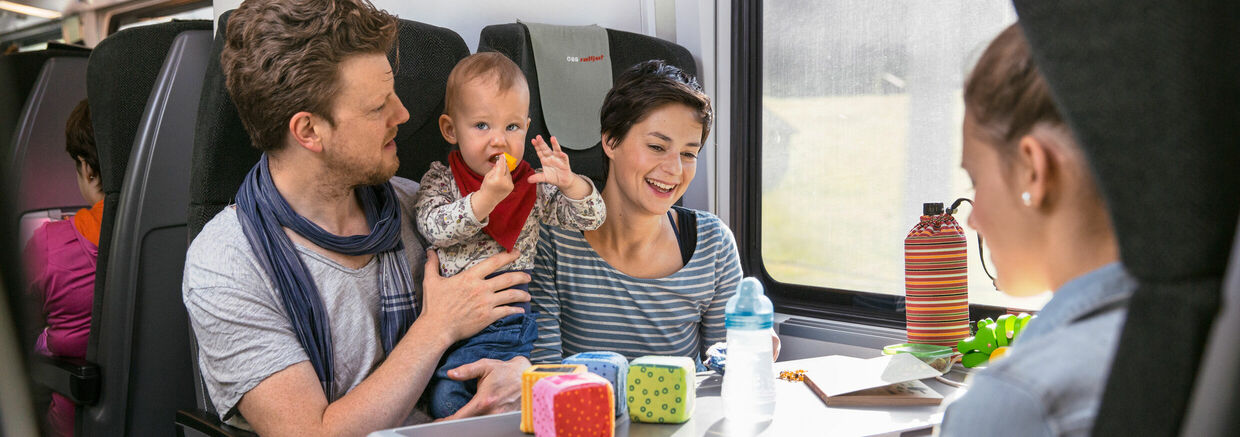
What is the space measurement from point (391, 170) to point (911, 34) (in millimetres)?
1561

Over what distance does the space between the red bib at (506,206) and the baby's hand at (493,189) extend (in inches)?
5.1

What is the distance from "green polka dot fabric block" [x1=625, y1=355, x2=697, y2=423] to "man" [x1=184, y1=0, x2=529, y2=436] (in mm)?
449

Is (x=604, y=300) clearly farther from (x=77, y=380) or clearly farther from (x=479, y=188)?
(x=77, y=380)

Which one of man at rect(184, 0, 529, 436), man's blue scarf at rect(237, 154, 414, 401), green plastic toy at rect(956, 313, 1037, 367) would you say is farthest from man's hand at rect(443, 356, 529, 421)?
green plastic toy at rect(956, 313, 1037, 367)

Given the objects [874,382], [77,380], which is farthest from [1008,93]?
[77,380]

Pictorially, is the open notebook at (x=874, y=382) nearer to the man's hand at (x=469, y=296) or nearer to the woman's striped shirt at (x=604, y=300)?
the woman's striped shirt at (x=604, y=300)

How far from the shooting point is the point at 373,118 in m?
1.66

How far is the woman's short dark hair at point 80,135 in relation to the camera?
8.09ft

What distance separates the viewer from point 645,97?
195cm

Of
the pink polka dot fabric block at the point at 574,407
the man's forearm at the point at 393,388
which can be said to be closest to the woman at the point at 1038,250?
the pink polka dot fabric block at the point at 574,407

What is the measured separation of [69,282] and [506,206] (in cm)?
142

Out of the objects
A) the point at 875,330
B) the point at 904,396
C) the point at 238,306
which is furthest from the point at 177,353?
the point at 875,330

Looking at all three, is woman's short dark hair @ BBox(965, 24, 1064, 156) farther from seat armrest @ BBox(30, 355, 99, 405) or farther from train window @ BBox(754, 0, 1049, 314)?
seat armrest @ BBox(30, 355, 99, 405)

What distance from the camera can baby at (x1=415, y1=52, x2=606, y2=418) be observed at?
5.57 ft
